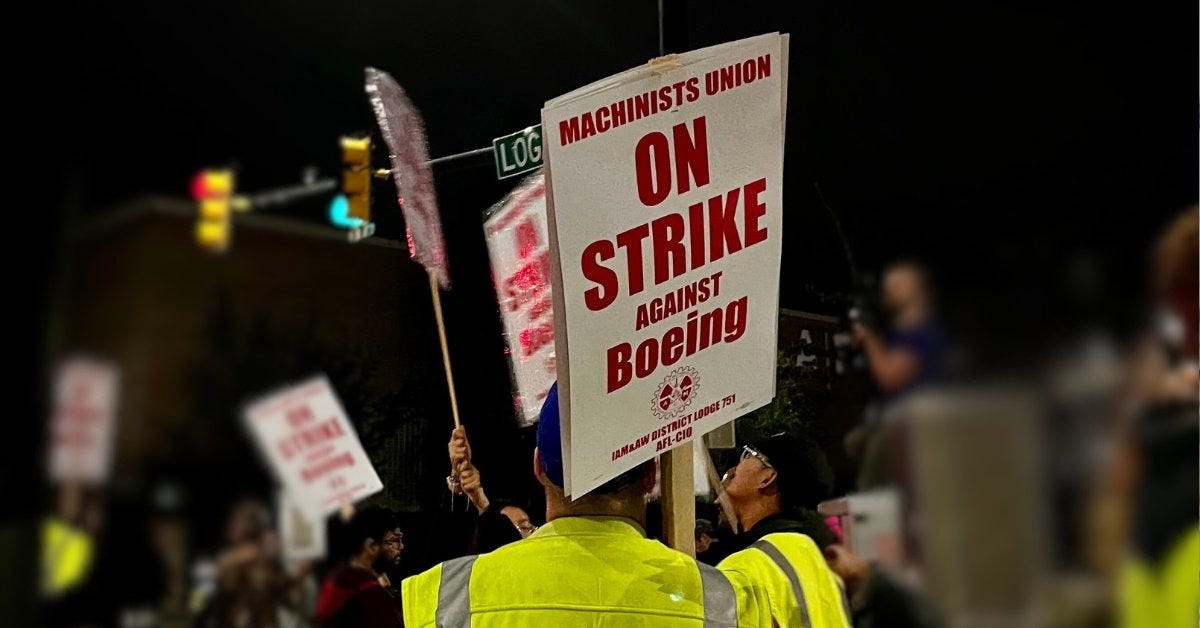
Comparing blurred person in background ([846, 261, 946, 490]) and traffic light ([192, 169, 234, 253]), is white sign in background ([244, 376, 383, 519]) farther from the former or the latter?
blurred person in background ([846, 261, 946, 490])

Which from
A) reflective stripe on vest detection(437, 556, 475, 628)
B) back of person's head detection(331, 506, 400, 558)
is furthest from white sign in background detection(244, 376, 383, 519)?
reflective stripe on vest detection(437, 556, 475, 628)

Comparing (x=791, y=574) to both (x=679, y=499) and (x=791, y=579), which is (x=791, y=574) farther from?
(x=679, y=499)

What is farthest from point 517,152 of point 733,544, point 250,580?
point 250,580

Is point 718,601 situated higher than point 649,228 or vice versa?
point 649,228

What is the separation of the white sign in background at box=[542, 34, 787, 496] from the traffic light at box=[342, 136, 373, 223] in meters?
0.29

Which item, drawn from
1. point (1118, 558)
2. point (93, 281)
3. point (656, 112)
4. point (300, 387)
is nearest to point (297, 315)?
point (300, 387)

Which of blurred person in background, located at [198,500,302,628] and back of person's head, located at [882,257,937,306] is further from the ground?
back of person's head, located at [882,257,937,306]

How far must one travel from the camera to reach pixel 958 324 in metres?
0.72

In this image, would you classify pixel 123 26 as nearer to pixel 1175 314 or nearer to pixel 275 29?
pixel 275 29

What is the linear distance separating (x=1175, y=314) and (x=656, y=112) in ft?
2.57

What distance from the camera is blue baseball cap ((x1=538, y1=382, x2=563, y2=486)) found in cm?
152

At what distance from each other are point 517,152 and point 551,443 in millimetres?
493

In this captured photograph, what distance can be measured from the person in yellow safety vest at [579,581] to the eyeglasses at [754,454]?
0.19 metres

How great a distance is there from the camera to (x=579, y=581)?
4.93ft
